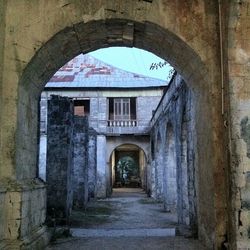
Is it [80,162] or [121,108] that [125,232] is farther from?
[121,108]

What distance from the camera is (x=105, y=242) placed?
266 inches

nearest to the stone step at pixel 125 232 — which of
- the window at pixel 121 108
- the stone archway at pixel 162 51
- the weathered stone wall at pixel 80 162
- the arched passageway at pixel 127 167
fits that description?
the stone archway at pixel 162 51

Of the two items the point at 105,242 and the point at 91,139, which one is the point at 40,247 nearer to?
the point at 105,242

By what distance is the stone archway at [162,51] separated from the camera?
518cm

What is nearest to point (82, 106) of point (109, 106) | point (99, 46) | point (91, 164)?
point (109, 106)

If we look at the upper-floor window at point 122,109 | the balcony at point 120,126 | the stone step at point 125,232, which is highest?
the upper-floor window at point 122,109

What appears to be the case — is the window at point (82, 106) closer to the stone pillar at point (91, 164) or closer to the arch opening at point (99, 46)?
the stone pillar at point (91, 164)

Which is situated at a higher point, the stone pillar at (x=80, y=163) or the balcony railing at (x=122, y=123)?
the balcony railing at (x=122, y=123)

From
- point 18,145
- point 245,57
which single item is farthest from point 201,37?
point 18,145

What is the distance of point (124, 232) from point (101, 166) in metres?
14.2

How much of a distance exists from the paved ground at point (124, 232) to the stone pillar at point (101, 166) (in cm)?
809

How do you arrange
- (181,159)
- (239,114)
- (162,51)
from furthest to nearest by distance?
(181,159), (162,51), (239,114)

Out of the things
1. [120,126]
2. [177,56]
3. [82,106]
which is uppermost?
[82,106]

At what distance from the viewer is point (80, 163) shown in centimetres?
1472
